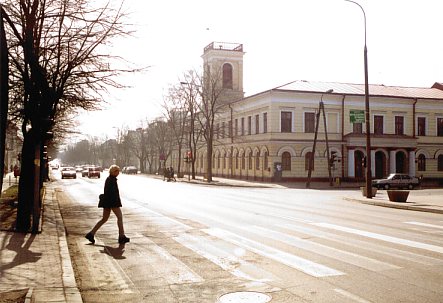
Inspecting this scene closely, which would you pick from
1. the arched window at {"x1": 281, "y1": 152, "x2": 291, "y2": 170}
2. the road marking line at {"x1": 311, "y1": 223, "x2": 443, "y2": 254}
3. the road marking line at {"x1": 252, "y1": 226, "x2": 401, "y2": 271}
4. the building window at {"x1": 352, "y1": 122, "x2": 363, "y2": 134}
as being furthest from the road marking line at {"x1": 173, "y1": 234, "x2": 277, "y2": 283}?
the building window at {"x1": 352, "y1": 122, "x2": 363, "y2": 134}

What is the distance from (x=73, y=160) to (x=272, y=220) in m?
185

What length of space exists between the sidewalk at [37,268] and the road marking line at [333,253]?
15.5 feet

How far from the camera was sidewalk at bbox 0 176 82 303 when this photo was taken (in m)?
6.05

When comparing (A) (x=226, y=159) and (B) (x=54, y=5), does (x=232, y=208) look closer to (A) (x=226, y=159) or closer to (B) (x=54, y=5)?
(B) (x=54, y=5)

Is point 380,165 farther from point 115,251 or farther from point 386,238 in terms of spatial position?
point 115,251

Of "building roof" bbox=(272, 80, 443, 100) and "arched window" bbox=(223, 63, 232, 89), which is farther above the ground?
"arched window" bbox=(223, 63, 232, 89)

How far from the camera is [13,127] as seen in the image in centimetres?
1867

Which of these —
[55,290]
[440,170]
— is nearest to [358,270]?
[55,290]

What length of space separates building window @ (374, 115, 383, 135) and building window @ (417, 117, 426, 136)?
5318 mm

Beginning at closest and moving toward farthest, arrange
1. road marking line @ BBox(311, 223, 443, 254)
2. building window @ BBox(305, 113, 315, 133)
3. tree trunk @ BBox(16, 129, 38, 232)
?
road marking line @ BBox(311, 223, 443, 254) < tree trunk @ BBox(16, 129, 38, 232) < building window @ BBox(305, 113, 315, 133)

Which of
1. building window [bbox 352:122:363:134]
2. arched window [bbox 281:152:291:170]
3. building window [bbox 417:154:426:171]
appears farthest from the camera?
building window [bbox 417:154:426:171]

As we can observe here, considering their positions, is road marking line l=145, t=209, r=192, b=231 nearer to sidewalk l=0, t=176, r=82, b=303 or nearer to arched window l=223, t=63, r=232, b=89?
sidewalk l=0, t=176, r=82, b=303

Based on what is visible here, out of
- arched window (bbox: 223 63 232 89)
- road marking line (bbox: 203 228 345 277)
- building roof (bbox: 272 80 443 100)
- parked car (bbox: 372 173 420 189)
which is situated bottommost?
road marking line (bbox: 203 228 345 277)

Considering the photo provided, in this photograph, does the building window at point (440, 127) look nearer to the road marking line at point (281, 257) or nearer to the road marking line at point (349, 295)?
the road marking line at point (281, 257)
